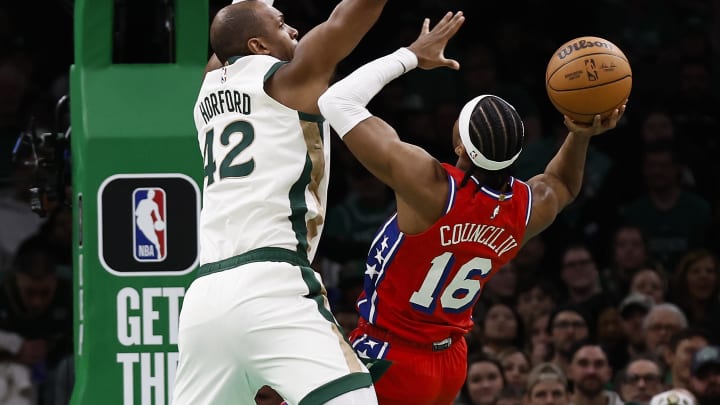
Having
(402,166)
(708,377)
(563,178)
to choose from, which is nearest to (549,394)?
(708,377)

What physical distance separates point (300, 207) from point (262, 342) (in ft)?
1.77

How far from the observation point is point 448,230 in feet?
18.2

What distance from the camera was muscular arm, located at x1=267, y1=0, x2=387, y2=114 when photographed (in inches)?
204

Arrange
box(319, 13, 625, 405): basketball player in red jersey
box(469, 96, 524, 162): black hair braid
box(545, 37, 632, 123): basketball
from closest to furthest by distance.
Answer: box(319, 13, 625, 405): basketball player in red jersey, box(469, 96, 524, 162): black hair braid, box(545, 37, 632, 123): basketball

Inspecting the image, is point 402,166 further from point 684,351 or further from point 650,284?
point 650,284

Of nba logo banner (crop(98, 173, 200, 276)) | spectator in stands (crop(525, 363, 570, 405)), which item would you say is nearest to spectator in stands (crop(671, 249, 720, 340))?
spectator in stands (crop(525, 363, 570, 405))

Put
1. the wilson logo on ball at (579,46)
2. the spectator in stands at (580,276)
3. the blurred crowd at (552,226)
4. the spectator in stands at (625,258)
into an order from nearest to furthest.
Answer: the wilson logo on ball at (579,46) < the blurred crowd at (552,226) < the spectator in stands at (580,276) < the spectator in stands at (625,258)

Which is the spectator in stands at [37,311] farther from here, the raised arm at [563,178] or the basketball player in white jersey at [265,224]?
the raised arm at [563,178]

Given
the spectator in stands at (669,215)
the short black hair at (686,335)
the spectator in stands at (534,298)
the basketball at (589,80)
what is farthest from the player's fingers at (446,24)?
the spectator in stands at (669,215)

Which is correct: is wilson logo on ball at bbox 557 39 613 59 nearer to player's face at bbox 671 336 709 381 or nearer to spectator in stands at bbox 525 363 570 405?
spectator in stands at bbox 525 363 570 405

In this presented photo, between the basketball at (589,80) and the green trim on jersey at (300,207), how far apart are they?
1.22 meters

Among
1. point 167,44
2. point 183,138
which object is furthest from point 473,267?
point 167,44

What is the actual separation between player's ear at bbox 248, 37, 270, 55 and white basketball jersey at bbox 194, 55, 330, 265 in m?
0.08

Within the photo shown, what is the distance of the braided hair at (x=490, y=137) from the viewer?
5.54 m
